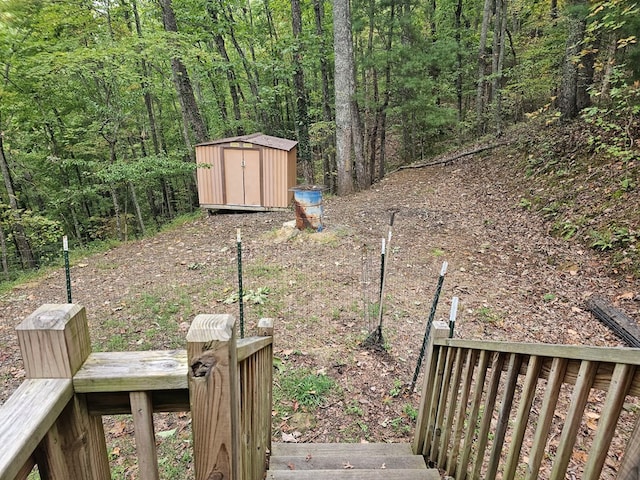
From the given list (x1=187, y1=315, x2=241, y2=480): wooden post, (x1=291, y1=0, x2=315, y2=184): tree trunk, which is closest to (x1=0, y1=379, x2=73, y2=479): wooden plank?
(x1=187, y1=315, x2=241, y2=480): wooden post

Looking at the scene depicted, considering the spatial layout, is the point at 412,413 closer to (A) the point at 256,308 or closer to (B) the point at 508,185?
(A) the point at 256,308

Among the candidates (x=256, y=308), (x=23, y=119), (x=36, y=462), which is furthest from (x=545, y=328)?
(x=23, y=119)

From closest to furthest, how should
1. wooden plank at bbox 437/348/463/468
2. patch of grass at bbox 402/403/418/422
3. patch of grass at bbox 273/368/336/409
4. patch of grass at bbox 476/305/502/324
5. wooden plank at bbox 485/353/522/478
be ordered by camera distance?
wooden plank at bbox 485/353/522/478
wooden plank at bbox 437/348/463/468
patch of grass at bbox 402/403/418/422
patch of grass at bbox 273/368/336/409
patch of grass at bbox 476/305/502/324

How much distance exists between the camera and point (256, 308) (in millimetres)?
5227

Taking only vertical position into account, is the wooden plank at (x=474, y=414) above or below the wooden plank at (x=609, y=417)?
below

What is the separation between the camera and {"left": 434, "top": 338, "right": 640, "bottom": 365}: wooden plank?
966mm

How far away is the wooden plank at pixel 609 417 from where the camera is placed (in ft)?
3.23

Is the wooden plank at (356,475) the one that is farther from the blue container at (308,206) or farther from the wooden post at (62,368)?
the blue container at (308,206)

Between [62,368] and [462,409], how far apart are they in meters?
1.81

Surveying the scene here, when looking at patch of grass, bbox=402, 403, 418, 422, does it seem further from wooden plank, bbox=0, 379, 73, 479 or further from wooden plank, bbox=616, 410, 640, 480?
wooden plank, bbox=0, 379, 73, 479

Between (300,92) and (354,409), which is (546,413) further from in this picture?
(300,92)

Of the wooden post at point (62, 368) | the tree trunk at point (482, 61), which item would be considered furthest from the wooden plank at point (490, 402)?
the tree trunk at point (482, 61)

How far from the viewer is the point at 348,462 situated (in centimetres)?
242

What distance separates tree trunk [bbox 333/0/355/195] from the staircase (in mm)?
9142
